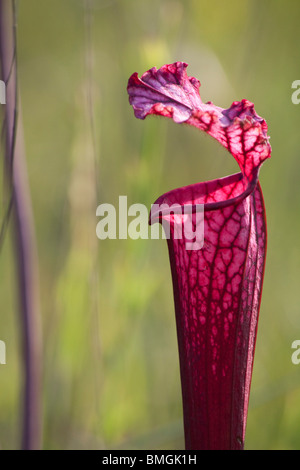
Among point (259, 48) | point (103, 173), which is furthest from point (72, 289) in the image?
point (259, 48)

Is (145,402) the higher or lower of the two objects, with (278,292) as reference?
lower

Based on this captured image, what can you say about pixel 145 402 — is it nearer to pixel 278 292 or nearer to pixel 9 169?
pixel 278 292

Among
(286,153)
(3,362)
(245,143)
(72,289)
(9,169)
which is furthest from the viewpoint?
(286,153)

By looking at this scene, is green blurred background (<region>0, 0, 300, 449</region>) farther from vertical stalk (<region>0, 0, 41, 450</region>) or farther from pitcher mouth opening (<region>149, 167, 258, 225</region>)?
pitcher mouth opening (<region>149, 167, 258, 225</region>)

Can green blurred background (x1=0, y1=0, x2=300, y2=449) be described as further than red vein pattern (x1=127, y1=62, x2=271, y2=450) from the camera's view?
Yes

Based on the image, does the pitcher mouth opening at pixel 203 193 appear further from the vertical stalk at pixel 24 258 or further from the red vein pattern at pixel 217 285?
the vertical stalk at pixel 24 258

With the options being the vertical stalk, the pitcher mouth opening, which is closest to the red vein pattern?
the pitcher mouth opening
